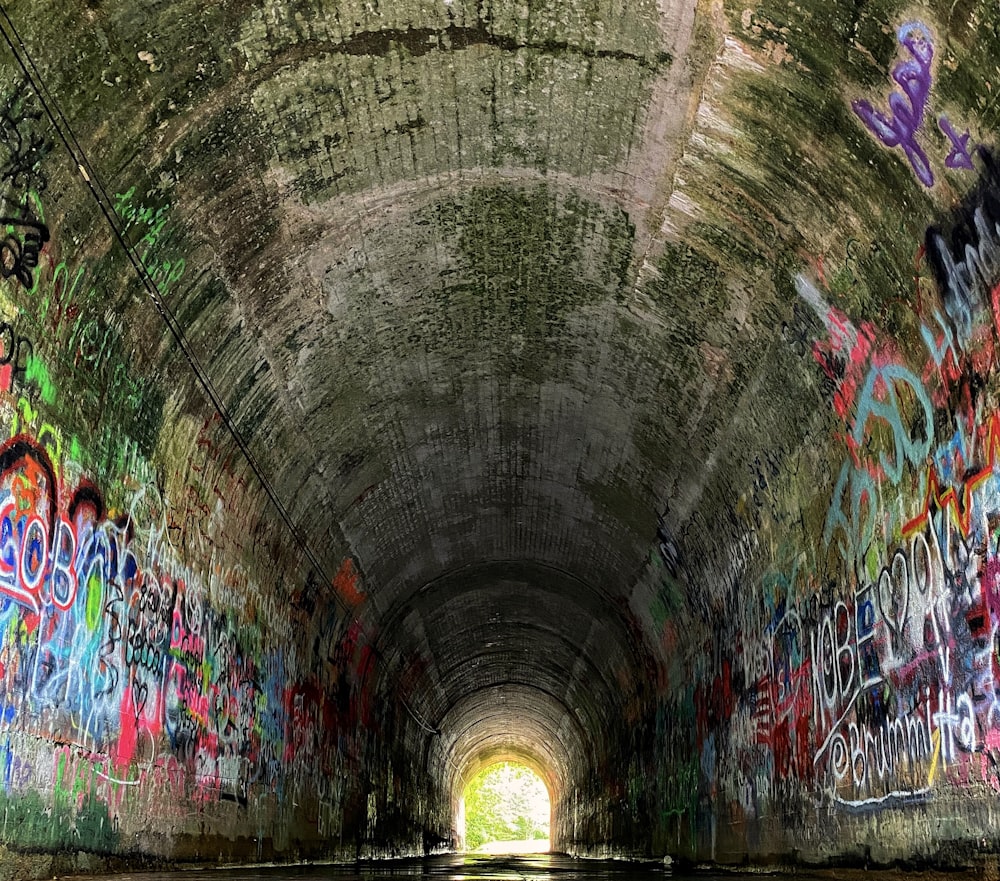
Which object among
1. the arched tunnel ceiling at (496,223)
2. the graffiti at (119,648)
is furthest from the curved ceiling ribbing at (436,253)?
the graffiti at (119,648)

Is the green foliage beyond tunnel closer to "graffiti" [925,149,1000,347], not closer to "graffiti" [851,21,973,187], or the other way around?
"graffiti" [925,149,1000,347]

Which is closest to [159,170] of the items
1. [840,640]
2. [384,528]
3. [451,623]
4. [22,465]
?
[22,465]

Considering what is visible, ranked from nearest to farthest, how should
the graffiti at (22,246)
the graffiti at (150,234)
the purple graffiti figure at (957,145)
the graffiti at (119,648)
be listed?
the purple graffiti figure at (957,145), the graffiti at (22,246), the graffiti at (119,648), the graffiti at (150,234)

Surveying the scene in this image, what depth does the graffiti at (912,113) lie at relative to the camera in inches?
215

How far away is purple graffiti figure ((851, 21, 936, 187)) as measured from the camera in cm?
545

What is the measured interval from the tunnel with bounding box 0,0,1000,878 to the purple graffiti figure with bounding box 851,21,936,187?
2 cm

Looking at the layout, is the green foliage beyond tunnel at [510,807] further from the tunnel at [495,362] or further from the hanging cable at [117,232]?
the hanging cable at [117,232]

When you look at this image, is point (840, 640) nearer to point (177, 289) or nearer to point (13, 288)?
point (177, 289)

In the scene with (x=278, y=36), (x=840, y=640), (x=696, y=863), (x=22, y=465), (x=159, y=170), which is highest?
(x=278, y=36)

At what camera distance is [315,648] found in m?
14.5

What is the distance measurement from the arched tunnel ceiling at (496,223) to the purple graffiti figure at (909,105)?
110mm

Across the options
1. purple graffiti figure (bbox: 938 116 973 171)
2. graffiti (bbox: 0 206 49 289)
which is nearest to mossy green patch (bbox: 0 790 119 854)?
graffiti (bbox: 0 206 49 289)

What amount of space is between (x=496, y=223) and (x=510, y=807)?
63.2 metres

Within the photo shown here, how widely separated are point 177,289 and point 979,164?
5.55 meters
